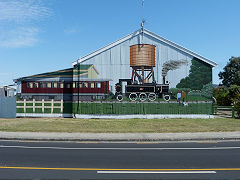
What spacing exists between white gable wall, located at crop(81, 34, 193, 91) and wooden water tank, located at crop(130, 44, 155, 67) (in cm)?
39

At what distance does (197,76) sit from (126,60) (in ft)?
22.4

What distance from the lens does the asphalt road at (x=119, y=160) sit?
6.49 m

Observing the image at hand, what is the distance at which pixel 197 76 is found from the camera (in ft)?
71.3

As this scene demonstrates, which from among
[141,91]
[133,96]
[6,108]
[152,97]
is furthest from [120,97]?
[6,108]

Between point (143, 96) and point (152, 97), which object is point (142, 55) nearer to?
point (143, 96)

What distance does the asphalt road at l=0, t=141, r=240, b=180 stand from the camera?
649cm

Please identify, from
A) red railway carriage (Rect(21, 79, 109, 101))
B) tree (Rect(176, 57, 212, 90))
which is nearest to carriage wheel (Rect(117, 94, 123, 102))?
red railway carriage (Rect(21, 79, 109, 101))

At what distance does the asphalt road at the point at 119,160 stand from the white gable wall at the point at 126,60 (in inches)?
437

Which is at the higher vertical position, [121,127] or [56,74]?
[56,74]

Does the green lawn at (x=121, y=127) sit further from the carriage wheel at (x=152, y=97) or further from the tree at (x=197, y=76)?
the tree at (x=197, y=76)

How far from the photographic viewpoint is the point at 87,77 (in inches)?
864

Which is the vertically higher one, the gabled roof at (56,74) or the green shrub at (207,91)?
the gabled roof at (56,74)

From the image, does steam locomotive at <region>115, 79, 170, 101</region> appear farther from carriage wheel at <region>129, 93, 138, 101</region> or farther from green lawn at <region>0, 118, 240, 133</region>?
green lawn at <region>0, 118, 240, 133</region>

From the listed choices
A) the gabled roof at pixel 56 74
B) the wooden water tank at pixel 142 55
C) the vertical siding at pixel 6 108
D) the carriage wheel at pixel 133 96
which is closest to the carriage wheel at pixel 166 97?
the carriage wheel at pixel 133 96
